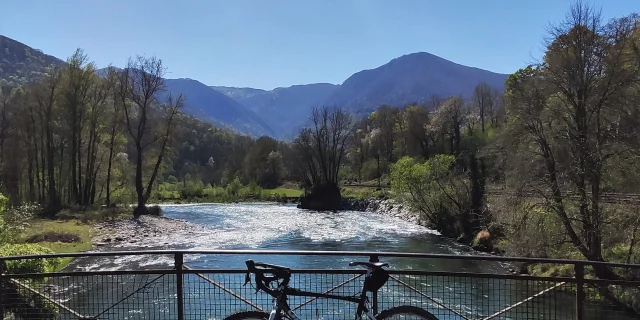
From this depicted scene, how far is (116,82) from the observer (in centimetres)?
4016

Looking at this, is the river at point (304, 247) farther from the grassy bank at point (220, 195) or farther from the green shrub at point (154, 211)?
the grassy bank at point (220, 195)

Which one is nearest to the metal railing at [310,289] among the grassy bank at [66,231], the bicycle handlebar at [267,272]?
the bicycle handlebar at [267,272]

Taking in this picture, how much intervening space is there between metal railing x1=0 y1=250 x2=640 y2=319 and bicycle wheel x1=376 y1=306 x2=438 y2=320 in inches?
9.3

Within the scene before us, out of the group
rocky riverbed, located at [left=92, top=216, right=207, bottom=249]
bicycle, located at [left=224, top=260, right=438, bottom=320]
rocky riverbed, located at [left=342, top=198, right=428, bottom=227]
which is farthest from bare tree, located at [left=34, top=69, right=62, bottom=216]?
bicycle, located at [left=224, top=260, right=438, bottom=320]

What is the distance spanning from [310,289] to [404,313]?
859mm

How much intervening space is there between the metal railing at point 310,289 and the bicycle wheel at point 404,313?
0.24 m

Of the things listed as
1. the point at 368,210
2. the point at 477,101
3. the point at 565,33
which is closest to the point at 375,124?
the point at 477,101

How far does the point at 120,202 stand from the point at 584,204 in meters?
37.0

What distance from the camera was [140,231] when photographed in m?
30.2

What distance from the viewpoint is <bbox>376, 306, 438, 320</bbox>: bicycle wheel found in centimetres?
430

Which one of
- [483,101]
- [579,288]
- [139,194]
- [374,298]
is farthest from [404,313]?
[483,101]

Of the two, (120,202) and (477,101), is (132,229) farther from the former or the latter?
(477,101)

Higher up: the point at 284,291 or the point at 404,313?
the point at 284,291

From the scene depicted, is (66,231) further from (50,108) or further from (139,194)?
(50,108)
